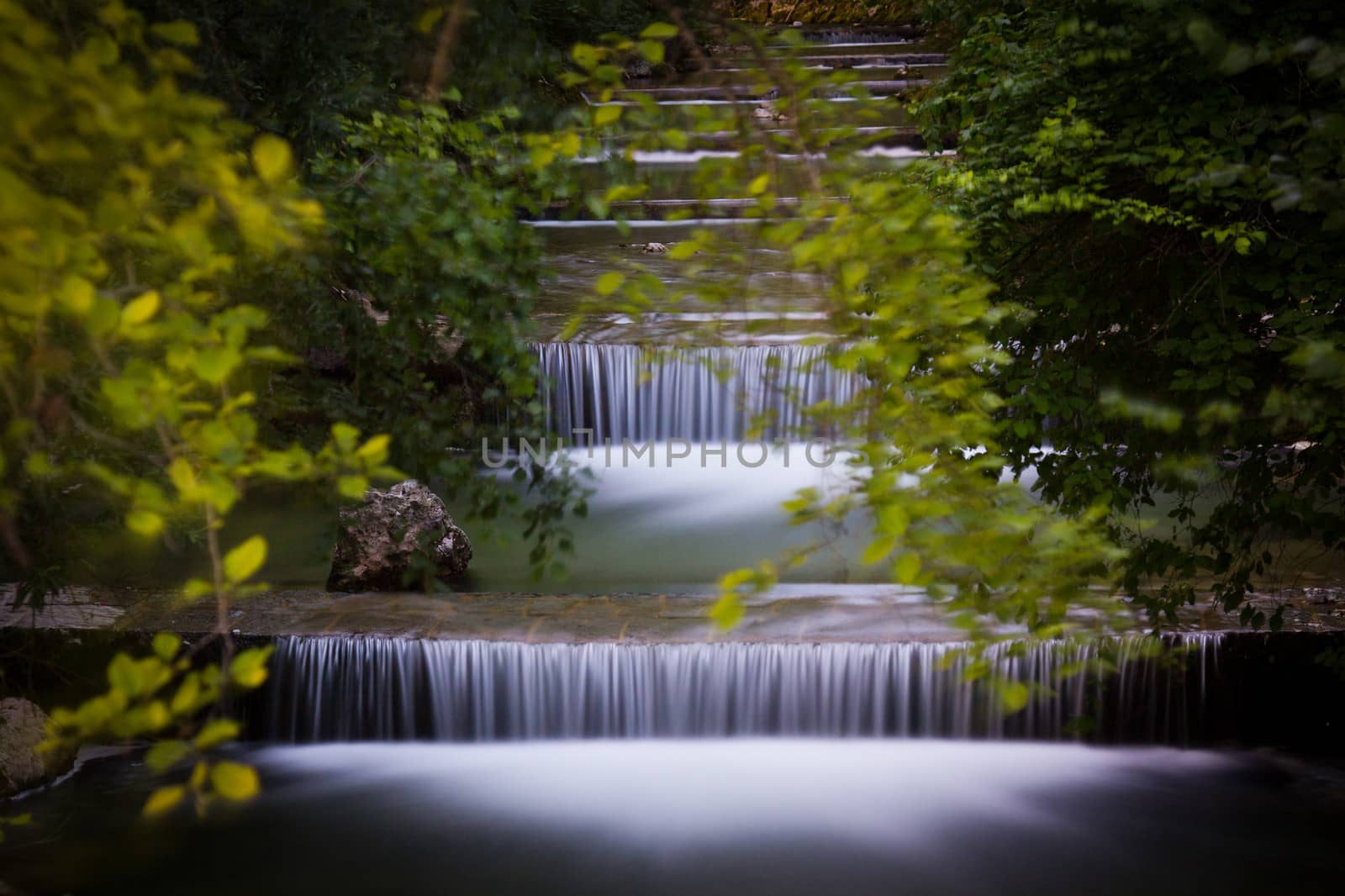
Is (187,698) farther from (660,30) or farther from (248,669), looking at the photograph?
(660,30)

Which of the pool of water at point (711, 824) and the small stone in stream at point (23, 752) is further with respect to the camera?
the small stone in stream at point (23, 752)

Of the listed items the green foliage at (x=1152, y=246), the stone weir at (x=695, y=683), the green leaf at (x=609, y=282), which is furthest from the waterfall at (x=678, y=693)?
the green leaf at (x=609, y=282)

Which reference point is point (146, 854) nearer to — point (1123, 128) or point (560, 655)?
point (560, 655)

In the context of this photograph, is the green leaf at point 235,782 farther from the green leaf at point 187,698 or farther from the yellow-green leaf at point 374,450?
the yellow-green leaf at point 374,450

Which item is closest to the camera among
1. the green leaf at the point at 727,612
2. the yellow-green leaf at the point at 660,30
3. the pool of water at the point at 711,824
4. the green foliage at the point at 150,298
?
the green foliage at the point at 150,298

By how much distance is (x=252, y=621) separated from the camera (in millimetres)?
5855

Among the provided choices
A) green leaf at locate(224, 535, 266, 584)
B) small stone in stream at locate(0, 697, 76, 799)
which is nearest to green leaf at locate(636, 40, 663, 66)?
green leaf at locate(224, 535, 266, 584)

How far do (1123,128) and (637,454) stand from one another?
20.8 ft

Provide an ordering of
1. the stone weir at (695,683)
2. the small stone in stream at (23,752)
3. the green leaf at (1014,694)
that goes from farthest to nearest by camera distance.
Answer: the stone weir at (695,683) → the small stone in stream at (23,752) → the green leaf at (1014,694)

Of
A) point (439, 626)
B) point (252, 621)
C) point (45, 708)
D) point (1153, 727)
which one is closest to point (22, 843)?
point (45, 708)

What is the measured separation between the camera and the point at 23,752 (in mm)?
5223

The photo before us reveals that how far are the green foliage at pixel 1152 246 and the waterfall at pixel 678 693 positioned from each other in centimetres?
119

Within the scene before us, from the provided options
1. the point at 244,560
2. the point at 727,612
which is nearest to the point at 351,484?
the point at 244,560

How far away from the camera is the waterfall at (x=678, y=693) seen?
566cm
